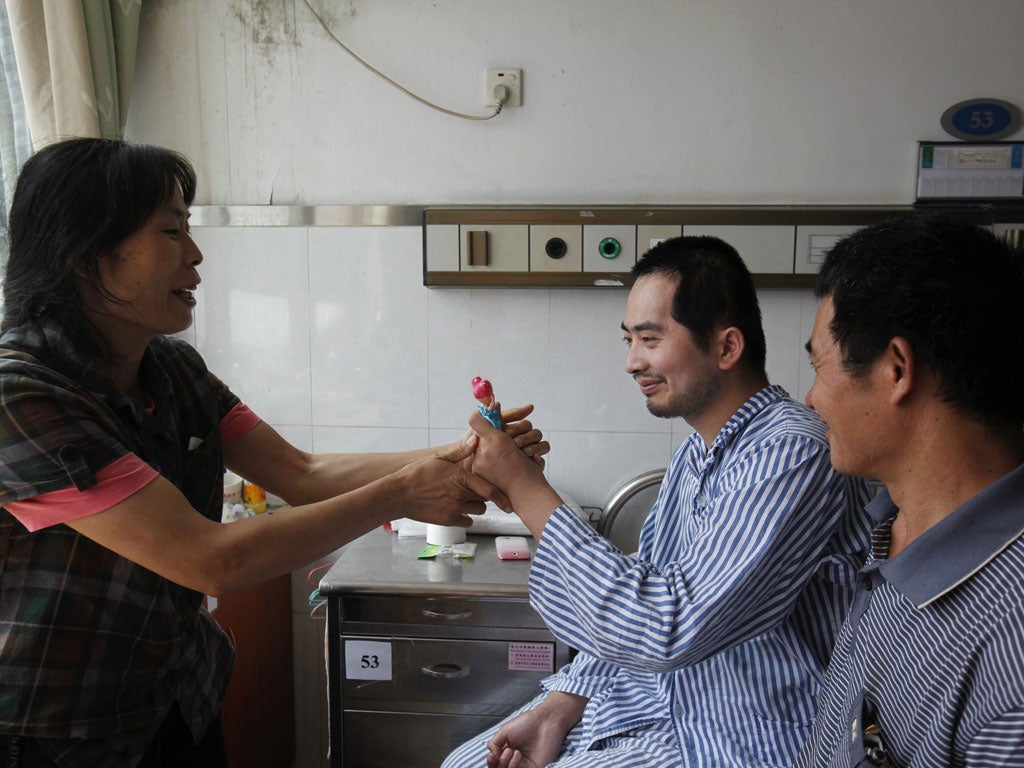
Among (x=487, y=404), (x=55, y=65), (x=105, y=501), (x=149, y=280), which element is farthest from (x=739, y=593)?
(x=55, y=65)

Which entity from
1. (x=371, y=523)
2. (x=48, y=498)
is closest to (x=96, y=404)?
(x=48, y=498)

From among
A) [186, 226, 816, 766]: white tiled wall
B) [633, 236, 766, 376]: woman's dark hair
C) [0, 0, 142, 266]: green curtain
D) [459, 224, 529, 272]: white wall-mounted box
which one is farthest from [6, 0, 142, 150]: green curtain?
[633, 236, 766, 376]: woman's dark hair

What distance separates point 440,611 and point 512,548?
0.28 meters

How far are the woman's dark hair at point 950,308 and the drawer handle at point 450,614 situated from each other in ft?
4.54

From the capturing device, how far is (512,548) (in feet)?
7.56

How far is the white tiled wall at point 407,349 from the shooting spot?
8.55 feet

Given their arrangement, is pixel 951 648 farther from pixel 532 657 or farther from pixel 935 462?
pixel 532 657

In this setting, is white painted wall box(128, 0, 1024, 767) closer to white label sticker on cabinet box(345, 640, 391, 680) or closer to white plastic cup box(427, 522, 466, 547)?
white plastic cup box(427, 522, 466, 547)

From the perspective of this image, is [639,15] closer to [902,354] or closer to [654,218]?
[654,218]

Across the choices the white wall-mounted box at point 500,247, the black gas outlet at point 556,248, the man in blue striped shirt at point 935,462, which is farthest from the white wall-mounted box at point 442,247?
the man in blue striped shirt at point 935,462

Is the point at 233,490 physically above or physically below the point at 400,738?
above

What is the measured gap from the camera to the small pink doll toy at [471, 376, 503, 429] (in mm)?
1612

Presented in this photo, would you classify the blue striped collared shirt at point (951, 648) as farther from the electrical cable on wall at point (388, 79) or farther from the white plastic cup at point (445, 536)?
the electrical cable on wall at point (388, 79)

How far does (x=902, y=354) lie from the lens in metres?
0.97
